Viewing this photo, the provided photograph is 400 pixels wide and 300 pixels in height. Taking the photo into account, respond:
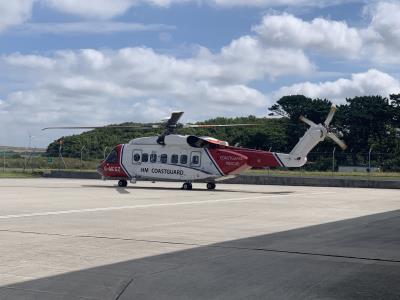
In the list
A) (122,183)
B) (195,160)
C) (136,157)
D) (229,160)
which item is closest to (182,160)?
(195,160)

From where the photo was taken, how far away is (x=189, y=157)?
32156 mm

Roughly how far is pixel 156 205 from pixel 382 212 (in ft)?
24.2

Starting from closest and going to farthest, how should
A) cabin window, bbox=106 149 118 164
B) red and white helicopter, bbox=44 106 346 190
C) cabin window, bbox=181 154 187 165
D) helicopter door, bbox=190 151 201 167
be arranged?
red and white helicopter, bbox=44 106 346 190 → helicopter door, bbox=190 151 201 167 → cabin window, bbox=181 154 187 165 → cabin window, bbox=106 149 118 164

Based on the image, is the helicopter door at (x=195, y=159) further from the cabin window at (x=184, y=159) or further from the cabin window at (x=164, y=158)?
the cabin window at (x=164, y=158)

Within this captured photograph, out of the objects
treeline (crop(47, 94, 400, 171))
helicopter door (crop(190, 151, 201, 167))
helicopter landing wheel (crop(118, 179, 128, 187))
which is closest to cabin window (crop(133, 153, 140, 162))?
helicopter landing wheel (crop(118, 179, 128, 187))

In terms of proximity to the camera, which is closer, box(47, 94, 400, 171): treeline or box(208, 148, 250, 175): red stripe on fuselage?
box(208, 148, 250, 175): red stripe on fuselage

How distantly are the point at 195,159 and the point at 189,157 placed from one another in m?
0.42

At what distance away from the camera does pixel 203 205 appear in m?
20.7

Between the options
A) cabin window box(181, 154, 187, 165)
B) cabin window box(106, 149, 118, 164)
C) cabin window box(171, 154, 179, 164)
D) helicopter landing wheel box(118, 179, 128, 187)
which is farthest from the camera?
helicopter landing wheel box(118, 179, 128, 187)

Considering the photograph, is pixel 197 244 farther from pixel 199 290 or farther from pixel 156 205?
pixel 156 205

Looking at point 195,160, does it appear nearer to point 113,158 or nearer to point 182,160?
point 182,160

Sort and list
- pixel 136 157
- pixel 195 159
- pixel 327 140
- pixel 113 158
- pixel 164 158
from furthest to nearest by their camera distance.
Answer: pixel 327 140 → pixel 113 158 → pixel 136 157 → pixel 164 158 → pixel 195 159

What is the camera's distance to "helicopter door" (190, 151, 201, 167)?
104 ft

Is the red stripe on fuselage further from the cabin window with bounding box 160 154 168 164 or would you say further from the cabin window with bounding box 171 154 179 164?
the cabin window with bounding box 160 154 168 164
